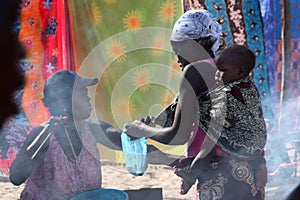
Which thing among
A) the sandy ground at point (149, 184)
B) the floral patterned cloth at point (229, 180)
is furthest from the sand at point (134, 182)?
the floral patterned cloth at point (229, 180)

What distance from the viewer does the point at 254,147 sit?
244 cm

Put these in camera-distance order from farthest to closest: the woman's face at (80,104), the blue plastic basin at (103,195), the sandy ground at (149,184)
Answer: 1. the sandy ground at (149,184)
2. the woman's face at (80,104)
3. the blue plastic basin at (103,195)

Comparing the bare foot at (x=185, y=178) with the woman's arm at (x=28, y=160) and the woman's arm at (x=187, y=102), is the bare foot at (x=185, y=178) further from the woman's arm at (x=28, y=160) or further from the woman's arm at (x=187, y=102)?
the woman's arm at (x=28, y=160)

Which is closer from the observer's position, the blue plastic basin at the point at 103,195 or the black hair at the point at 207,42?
the black hair at the point at 207,42

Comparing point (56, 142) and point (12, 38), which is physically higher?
point (12, 38)

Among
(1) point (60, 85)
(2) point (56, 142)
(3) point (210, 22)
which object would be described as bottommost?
(2) point (56, 142)

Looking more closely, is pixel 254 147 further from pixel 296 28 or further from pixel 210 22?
pixel 296 28

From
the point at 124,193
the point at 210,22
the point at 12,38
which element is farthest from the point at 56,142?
the point at 12,38

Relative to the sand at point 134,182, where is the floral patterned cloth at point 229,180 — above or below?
above

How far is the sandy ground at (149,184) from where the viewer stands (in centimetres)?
491

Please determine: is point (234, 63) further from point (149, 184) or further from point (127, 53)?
point (127, 53)

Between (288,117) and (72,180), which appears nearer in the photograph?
(72,180)

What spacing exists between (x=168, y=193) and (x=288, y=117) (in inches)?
53.8

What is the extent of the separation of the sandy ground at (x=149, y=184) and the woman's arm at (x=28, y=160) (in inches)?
88.7
